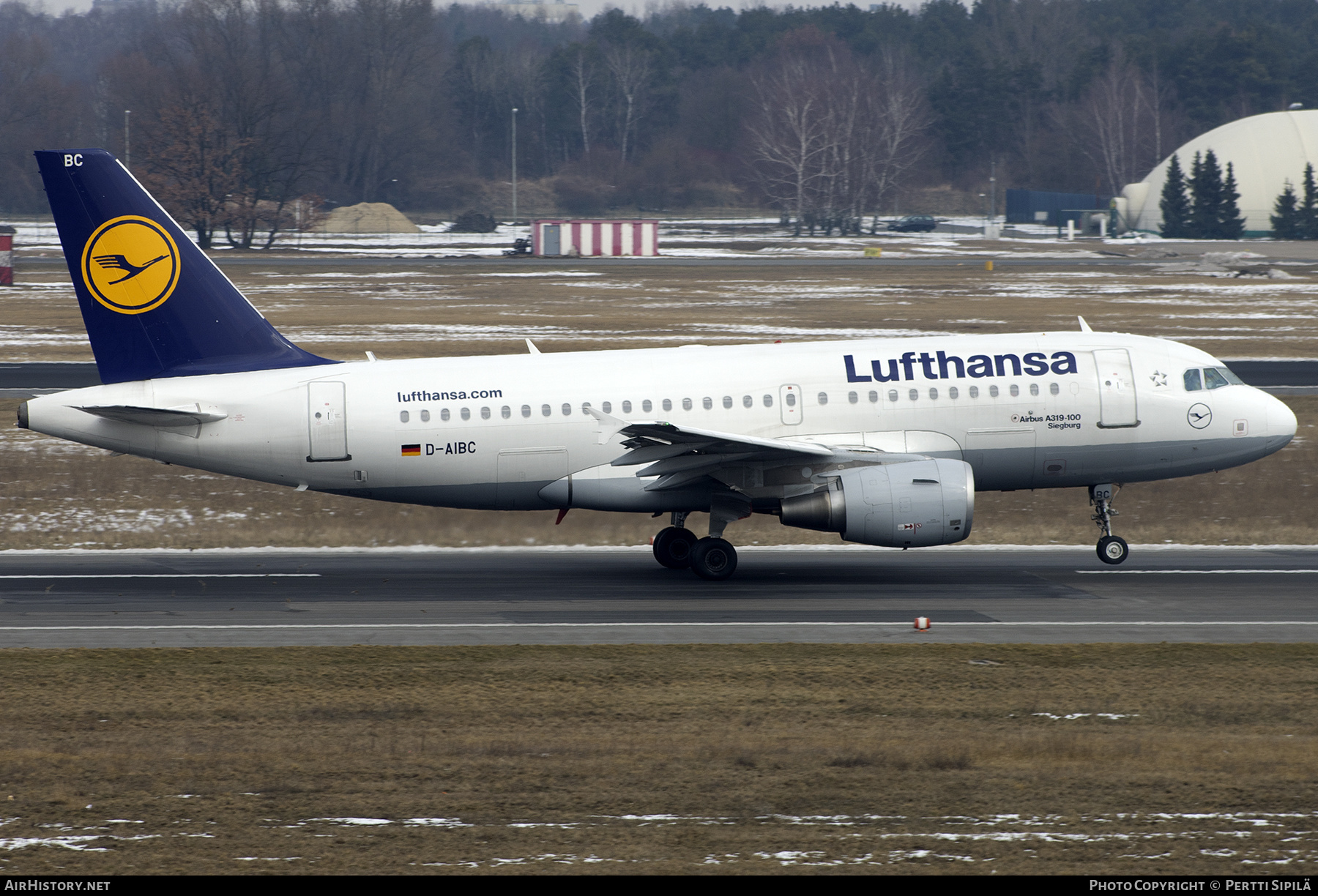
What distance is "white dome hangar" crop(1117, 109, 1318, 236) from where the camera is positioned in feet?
487

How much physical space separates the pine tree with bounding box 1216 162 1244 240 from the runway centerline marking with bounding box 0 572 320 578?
13167 centimetres

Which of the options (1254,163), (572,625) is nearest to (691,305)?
(572,625)

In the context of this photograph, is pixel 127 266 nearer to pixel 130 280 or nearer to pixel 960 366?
pixel 130 280

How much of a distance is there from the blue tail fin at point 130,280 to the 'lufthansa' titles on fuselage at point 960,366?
37.1 feet

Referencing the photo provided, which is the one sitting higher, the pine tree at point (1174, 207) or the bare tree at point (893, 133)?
the bare tree at point (893, 133)

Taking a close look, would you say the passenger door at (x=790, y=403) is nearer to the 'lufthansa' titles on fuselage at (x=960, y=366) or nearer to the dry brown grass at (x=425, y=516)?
the 'lufthansa' titles on fuselage at (x=960, y=366)

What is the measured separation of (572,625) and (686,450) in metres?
4.07

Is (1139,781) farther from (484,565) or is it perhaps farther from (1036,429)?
(484,565)

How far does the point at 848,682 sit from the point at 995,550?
1213 cm

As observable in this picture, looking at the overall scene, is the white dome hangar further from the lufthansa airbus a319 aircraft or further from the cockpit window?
the lufthansa airbus a319 aircraft

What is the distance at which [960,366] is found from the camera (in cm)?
2689

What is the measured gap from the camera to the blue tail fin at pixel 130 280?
26.1 metres

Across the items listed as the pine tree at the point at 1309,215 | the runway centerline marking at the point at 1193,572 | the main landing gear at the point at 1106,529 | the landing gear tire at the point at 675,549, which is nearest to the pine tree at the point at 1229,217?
the pine tree at the point at 1309,215

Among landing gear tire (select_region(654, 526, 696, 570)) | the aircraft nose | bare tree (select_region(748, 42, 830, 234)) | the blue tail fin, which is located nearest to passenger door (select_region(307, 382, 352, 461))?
the blue tail fin
